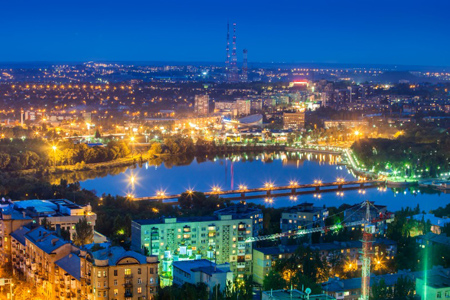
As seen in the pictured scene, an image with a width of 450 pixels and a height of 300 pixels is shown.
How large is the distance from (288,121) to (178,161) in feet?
26.6

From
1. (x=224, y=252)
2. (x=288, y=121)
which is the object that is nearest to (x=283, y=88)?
(x=288, y=121)

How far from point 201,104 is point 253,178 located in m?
14.7

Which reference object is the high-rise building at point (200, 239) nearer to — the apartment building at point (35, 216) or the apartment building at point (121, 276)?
the apartment building at point (35, 216)

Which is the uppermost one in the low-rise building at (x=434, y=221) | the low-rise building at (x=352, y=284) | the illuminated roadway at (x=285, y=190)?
the low-rise building at (x=434, y=221)

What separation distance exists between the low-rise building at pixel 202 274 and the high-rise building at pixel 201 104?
834 inches

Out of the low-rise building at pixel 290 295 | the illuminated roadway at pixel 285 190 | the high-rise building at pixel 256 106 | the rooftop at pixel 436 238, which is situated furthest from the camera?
the high-rise building at pixel 256 106

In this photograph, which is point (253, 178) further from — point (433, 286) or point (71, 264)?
point (433, 286)

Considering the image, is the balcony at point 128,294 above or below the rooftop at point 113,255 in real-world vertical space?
below

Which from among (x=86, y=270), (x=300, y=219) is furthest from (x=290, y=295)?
(x=300, y=219)

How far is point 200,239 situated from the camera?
727cm

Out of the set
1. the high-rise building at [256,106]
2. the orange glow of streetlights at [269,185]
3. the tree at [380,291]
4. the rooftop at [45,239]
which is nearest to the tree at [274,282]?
the tree at [380,291]

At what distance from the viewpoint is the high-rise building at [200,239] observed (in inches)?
280

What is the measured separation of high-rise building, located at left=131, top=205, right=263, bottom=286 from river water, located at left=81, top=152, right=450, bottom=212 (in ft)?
12.0

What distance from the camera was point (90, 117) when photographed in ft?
80.3
